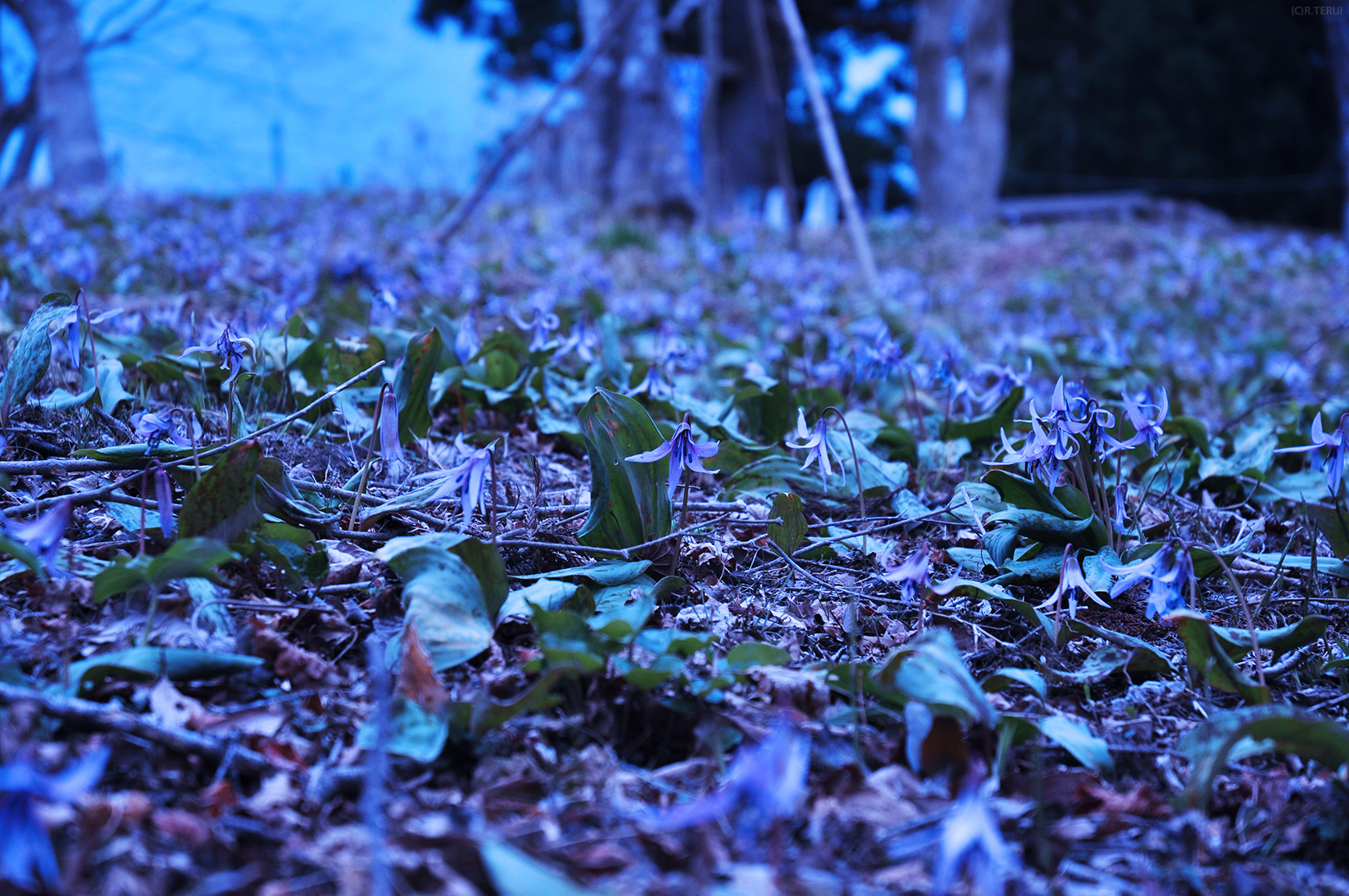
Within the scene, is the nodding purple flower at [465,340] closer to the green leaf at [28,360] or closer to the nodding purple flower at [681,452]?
the green leaf at [28,360]

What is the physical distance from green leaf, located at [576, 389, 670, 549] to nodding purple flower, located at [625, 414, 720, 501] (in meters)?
0.11

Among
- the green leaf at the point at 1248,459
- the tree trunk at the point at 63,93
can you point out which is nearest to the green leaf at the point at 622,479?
the green leaf at the point at 1248,459

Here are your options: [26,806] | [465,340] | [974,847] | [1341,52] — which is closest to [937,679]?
[974,847]

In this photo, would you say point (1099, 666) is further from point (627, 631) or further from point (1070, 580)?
point (627, 631)

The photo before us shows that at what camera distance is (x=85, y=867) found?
85 centimetres

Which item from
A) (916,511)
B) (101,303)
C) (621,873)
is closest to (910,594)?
(916,511)

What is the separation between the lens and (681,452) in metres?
1.49

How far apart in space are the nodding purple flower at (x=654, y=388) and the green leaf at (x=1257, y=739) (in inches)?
58.1

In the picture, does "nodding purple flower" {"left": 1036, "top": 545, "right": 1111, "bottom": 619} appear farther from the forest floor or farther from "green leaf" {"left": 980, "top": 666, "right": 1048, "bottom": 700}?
"green leaf" {"left": 980, "top": 666, "right": 1048, "bottom": 700}

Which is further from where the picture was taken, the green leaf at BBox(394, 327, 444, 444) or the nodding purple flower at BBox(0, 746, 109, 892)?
the green leaf at BBox(394, 327, 444, 444)

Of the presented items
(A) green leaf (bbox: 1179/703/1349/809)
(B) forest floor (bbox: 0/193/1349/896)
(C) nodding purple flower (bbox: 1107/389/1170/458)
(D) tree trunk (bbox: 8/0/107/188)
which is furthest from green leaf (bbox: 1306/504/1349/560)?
(D) tree trunk (bbox: 8/0/107/188)

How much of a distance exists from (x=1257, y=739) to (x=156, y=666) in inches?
52.7

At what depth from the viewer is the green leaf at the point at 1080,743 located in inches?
46.3

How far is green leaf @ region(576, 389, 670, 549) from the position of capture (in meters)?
1.60
